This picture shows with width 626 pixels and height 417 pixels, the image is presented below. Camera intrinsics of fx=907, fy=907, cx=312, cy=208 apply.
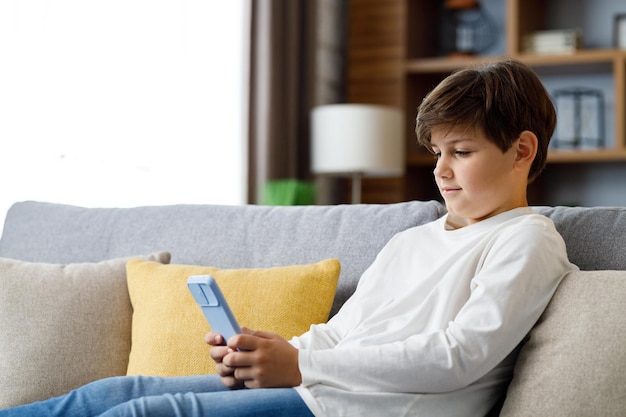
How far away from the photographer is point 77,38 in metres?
3.05

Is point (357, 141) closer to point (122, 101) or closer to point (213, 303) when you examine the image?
point (122, 101)

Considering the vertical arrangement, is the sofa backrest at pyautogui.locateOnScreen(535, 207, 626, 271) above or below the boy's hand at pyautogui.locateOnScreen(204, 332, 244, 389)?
above

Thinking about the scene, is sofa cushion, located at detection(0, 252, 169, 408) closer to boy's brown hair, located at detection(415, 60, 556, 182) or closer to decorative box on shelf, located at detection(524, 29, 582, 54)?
boy's brown hair, located at detection(415, 60, 556, 182)

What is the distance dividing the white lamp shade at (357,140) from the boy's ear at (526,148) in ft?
7.33

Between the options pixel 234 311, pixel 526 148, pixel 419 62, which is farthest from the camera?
pixel 419 62

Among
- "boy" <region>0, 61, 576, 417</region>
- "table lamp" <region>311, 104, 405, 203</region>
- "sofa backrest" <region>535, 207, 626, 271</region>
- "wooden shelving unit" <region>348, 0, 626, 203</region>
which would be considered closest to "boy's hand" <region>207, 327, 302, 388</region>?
"boy" <region>0, 61, 576, 417</region>

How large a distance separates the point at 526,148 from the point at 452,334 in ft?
1.23

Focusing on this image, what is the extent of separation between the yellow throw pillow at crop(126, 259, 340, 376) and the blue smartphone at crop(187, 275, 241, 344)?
1.19ft

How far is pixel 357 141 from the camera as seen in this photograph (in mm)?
3730

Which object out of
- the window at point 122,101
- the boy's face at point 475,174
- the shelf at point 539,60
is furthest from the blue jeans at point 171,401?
the shelf at point 539,60

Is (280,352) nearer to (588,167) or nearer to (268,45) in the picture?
(268,45)

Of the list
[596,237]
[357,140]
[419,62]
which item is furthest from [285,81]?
[596,237]

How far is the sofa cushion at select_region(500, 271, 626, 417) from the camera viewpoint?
1.28 m

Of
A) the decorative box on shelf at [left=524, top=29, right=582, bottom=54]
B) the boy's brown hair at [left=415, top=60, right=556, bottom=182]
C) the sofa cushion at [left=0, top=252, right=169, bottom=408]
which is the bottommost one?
the sofa cushion at [left=0, top=252, right=169, bottom=408]
